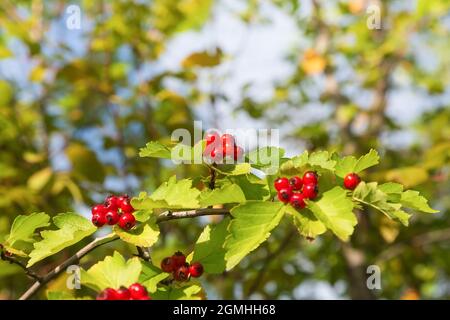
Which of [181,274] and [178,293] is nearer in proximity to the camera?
[178,293]

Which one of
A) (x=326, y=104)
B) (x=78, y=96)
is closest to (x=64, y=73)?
(x=78, y=96)

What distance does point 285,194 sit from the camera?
1.88 metres

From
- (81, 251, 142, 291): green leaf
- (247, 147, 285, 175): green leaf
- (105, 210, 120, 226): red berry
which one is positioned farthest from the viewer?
(247, 147, 285, 175): green leaf

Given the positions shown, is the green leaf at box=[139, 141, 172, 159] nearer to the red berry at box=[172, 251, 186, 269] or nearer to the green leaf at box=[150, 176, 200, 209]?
the green leaf at box=[150, 176, 200, 209]

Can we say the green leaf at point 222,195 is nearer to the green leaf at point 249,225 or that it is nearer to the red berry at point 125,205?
the green leaf at point 249,225

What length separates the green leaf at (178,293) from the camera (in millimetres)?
1811

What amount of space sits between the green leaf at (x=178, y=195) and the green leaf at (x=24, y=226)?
471 millimetres

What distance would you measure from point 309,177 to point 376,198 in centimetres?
26

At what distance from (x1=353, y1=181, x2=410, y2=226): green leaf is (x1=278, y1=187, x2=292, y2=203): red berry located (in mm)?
238

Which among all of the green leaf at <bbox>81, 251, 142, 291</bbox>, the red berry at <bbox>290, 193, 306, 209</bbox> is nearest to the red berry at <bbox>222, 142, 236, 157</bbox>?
the red berry at <bbox>290, 193, 306, 209</bbox>

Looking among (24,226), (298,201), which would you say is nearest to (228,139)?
(298,201)

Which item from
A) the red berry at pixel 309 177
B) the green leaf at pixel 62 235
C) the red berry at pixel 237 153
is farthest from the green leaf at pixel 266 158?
the green leaf at pixel 62 235

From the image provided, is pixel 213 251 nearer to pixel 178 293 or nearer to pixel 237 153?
pixel 178 293

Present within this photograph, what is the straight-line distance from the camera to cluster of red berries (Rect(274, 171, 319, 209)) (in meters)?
1.86
